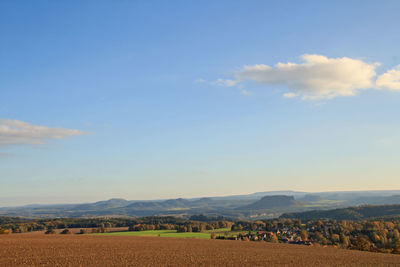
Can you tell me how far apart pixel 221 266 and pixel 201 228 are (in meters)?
94.5

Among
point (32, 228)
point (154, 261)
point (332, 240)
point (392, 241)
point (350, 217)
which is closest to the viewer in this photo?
point (154, 261)

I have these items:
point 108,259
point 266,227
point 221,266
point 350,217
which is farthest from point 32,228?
point 350,217

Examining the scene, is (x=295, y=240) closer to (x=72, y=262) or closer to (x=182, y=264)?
(x=182, y=264)

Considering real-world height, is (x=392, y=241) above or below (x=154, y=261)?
below

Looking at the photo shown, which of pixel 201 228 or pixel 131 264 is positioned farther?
pixel 201 228

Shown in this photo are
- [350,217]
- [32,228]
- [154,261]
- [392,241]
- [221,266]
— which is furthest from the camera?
[350,217]

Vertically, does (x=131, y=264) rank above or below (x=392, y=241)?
above

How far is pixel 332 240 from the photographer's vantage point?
96.6m

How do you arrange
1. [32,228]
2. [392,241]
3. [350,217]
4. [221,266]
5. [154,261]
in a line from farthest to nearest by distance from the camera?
[350,217] → [32,228] → [392,241] → [154,261] → [221,266]

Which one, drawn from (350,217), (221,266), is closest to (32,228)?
(221,266)

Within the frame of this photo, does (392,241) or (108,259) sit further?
(392,241)

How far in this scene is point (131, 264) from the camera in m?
38.2

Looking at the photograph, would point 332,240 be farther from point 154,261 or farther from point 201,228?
point 154,261

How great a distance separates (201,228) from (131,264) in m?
94.6
